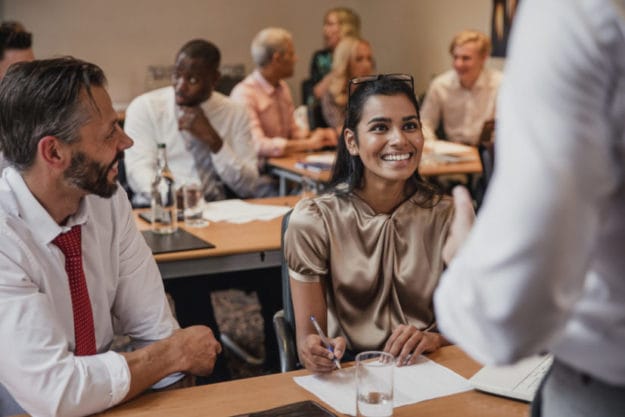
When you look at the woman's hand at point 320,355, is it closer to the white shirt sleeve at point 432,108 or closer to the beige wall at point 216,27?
the white shirt sleeve at point 432,108

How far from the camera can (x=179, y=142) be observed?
446 cm

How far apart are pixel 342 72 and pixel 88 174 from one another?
3955 mm

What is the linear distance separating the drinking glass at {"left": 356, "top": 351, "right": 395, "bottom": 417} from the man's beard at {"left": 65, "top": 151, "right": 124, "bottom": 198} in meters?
0.82

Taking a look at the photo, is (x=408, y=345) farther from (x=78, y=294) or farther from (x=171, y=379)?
(x=78, y=294)

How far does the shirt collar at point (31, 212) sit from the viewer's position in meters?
1.81

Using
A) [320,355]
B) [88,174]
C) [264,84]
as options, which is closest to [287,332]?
[320,355]

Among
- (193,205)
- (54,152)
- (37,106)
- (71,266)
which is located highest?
(37,106)

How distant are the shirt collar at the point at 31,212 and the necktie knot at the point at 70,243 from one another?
2cm

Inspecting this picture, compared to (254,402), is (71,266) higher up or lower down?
higher up

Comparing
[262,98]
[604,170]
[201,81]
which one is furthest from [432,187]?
[262,98]

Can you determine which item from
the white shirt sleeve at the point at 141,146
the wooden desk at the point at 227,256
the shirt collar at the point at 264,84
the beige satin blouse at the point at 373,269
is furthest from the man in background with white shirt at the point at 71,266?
the shirt collar at the point at 264,84

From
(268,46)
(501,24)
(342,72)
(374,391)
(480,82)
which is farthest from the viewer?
(501,24)

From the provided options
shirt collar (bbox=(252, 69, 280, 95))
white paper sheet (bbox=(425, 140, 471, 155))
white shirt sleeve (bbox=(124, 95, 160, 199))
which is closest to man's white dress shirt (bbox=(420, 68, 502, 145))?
white paper sheet (bbox=(425, 140, 471, 155))

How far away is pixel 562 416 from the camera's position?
965mm
